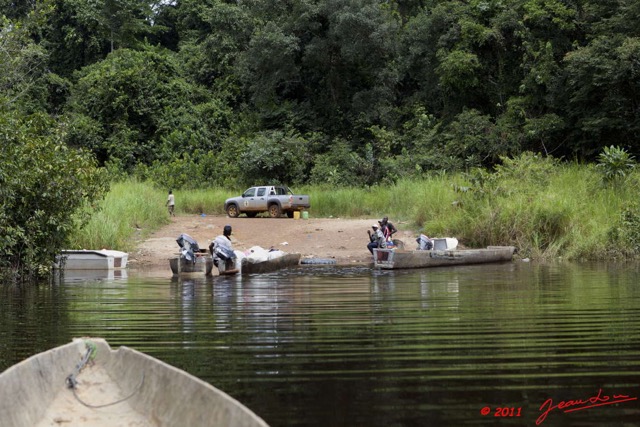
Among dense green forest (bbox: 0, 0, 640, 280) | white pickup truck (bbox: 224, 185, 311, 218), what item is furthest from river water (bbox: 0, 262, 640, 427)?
dense green forest (bbox: 0, 0, 640, 280)

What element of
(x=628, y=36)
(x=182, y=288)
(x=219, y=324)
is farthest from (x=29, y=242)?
(x=628, y=36)

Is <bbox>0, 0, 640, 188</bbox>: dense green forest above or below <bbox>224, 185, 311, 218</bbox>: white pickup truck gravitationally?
above

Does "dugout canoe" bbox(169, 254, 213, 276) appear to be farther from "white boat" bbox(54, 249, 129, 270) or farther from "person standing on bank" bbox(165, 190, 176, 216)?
"person standing on bank" bbox(165, 190, 176, 216)

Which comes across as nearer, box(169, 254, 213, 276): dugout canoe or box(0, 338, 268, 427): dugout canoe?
box(0, 338, 268, 427): dugout canoe

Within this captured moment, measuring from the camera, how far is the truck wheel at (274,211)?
112 ft

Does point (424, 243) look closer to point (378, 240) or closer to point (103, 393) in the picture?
point (378, 240)

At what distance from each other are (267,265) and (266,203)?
14.8m

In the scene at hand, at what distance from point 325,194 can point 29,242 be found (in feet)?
58.4

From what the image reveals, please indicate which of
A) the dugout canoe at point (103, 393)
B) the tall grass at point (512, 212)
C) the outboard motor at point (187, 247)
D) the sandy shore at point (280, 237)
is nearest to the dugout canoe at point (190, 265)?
the outboard motor at point (187, 247)

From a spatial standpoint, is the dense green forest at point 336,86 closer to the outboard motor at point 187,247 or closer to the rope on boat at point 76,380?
the outboard motor at point 187,247

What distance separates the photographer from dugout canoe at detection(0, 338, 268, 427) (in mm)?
4441

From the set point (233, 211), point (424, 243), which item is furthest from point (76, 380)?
point (233, 211)

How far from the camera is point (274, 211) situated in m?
34.2

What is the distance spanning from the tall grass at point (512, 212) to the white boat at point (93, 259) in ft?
3.88
